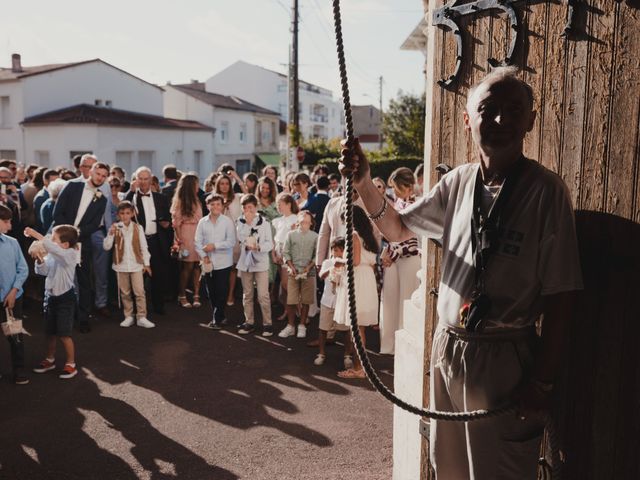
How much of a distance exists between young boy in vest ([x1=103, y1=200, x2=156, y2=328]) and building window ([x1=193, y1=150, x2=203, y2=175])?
32.1 metres

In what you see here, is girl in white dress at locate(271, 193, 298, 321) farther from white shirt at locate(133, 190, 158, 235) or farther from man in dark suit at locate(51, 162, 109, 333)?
man in dark suit at locate(51, 162, 109, 333)

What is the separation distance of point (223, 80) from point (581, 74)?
197ft

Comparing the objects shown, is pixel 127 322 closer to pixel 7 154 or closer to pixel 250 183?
pixel 250 183

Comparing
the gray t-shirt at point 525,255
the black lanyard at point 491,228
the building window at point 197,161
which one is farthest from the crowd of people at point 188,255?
the building window at point 197,161

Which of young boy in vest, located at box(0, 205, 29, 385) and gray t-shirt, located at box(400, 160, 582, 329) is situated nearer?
gray t-shirt, located at box(400, 160, 582, 329)

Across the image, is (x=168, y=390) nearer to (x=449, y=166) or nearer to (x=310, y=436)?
(x=310, y=436)

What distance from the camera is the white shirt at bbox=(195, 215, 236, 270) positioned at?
27.9 ft

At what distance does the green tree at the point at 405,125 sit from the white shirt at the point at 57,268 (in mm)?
27048

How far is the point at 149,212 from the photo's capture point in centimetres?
930

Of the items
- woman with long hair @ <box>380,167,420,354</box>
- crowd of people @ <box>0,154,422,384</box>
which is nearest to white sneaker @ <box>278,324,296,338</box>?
crowd of people @ <box>0,154,422,384</box>

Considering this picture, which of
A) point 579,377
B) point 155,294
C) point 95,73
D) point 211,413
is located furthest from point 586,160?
point 95,73

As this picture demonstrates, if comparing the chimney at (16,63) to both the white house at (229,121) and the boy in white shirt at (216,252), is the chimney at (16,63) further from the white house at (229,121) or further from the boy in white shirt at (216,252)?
the boy in white shirt at (216,252)

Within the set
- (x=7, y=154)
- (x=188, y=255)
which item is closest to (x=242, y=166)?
(x=7, y=154)

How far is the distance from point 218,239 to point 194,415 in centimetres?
340
